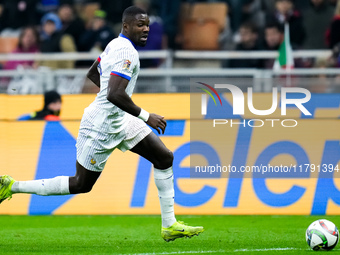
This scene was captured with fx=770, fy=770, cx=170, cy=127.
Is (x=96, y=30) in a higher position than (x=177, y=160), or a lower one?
higher

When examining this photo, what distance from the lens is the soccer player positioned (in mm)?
7348

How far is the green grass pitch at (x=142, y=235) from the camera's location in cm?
739

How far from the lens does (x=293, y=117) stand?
35.2 ft

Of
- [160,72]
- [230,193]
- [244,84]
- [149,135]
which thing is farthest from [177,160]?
[149,135]

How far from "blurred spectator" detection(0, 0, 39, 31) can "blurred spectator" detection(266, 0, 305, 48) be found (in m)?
5.04

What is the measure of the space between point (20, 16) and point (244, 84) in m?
6.23

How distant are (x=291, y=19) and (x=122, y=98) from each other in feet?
24.2

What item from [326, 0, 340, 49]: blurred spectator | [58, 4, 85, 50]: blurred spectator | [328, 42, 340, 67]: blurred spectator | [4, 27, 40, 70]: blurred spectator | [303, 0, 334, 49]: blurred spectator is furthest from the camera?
[58, 4, 85, 50]: blurred spectator

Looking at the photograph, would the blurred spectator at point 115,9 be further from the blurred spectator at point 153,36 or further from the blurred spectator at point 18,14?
the blurred spectator at point 18,14

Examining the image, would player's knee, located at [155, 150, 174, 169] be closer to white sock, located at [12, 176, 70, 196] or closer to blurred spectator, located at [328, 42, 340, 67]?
white sock, located at [12, 176, 70, 196]

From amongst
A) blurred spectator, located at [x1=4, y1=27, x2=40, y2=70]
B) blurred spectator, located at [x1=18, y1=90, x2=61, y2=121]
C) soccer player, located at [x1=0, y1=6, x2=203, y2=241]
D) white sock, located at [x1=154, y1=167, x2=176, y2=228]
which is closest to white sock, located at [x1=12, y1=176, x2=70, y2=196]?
soccer player, located at [x1=0, y1=6, x2=203, y2=241]

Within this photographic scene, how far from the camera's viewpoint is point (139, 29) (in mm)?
7336

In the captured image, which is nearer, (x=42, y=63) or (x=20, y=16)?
(x=42, y=63)

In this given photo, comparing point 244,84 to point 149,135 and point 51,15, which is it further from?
point 51,15
